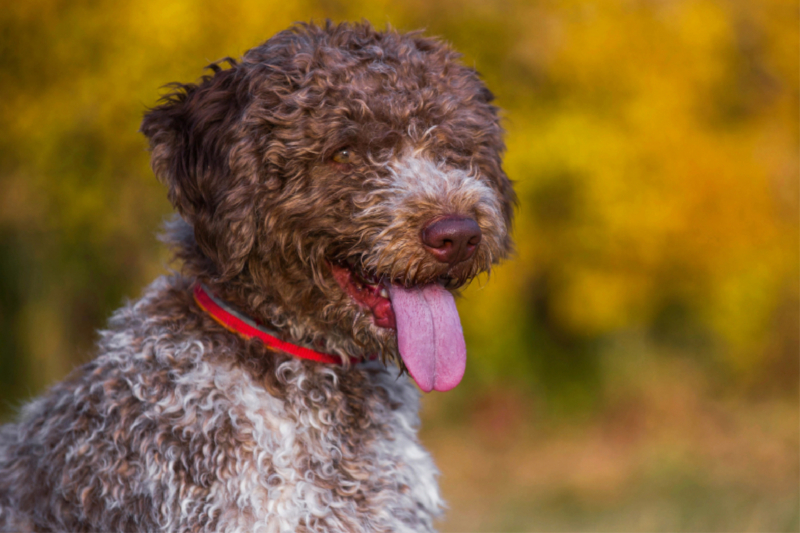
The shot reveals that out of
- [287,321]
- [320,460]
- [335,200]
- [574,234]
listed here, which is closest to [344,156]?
[335,200]

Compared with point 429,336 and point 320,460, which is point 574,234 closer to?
point 429,336

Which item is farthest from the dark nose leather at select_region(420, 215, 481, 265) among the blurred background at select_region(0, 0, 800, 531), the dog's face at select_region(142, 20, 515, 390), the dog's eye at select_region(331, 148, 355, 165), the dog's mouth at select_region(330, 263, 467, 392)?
the blurred background at select_region(0, 0, 800, 531)

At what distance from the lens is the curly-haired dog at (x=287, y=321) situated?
331 centimetres

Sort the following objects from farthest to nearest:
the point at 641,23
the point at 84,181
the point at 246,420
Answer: the point at 641,23 → the point at 84,181 → the point at 246,420

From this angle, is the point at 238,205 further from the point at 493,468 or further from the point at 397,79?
the point at 493,468

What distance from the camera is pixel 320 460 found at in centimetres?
339

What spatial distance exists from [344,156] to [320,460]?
3.84 ft

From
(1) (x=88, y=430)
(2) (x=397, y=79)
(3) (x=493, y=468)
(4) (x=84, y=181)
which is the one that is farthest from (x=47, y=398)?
(3) (x=493, y=468)

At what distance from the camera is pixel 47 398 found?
3.86 m

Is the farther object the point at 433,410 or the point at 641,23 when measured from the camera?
the point at 433,410

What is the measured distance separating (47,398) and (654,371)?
35.7 feet

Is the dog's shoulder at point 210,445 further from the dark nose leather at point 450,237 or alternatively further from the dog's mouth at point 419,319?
the dark nose leather at point 450,237

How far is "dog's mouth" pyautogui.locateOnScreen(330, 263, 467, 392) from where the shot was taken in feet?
11.1

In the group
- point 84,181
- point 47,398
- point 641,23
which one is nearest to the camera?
point 47,398
